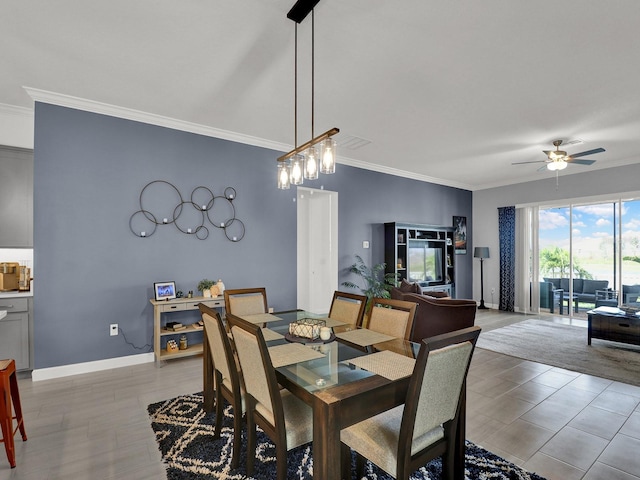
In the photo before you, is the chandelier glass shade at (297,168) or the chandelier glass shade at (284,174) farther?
the chandelier glass shade at (284,174)

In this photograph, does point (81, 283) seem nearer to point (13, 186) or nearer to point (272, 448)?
point (13, 186)

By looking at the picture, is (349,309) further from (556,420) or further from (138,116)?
(138,116)

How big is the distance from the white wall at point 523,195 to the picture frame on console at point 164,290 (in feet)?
22.2

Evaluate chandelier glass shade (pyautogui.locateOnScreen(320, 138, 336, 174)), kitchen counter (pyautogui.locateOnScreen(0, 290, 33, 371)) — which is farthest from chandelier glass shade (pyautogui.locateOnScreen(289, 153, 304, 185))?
kitchen counter (pyautogui.locateOnScreen(0, 290, 33, 371))

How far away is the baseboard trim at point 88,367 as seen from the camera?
3.30 metres

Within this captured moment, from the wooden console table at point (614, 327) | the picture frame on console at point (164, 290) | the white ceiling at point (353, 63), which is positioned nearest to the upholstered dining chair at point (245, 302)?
the picture frame on console at point (164, 290)

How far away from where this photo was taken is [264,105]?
3.56 meters

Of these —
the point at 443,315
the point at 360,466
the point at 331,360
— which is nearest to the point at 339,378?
the point at 331,360

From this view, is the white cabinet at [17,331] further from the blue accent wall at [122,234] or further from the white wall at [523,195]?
the white wall at [523,195]

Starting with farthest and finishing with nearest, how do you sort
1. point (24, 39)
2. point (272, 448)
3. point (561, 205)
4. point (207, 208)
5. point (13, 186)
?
1. point (561, 205)
2. point (207, 208)
3. point (13, 186)
4. point (24, 39)
5. point (272, 448)

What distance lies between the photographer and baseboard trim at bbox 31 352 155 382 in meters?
3.30

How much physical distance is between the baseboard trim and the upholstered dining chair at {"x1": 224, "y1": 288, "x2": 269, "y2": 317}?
1.52m

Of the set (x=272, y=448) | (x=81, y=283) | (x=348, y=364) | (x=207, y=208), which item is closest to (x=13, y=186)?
(x=81, y=283)

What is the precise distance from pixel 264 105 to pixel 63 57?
5.62 ft
